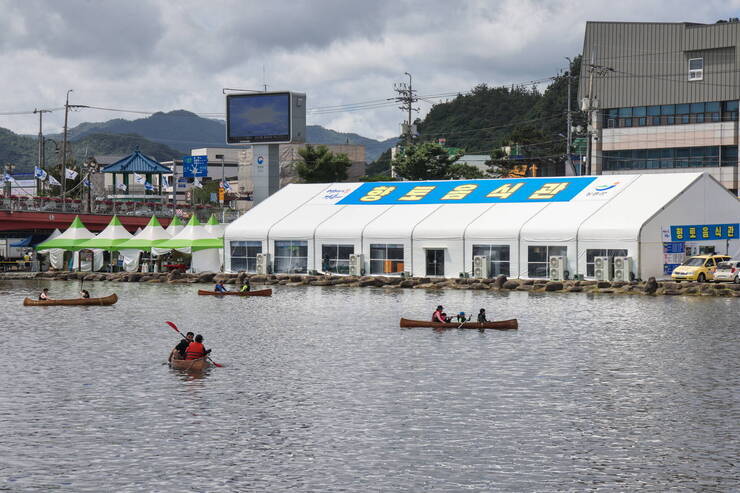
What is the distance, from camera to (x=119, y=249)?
100125 mm

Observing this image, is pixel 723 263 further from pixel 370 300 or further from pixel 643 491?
pixel 643 491

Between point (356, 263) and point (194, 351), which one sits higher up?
point (356, 263)

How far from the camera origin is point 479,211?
275 ft

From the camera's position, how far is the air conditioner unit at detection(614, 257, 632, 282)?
7369 cm

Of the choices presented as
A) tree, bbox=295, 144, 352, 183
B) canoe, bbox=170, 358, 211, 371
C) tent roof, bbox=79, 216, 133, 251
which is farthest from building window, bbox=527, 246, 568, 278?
tree, bbox=295, 144, 352, 183

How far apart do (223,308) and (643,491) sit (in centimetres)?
4805

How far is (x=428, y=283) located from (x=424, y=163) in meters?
52.2

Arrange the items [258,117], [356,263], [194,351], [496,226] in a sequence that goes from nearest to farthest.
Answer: [194,351] < [496,226] < [356,263] < [258,117]

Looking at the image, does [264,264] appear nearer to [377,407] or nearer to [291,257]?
[291,257]

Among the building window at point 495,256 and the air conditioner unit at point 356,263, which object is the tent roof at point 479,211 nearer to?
the building window at point 495,256

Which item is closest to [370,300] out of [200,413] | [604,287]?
[604,287]

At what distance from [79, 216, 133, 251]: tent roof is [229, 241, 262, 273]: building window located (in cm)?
1329

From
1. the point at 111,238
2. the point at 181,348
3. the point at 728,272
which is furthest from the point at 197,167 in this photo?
the point at 181,348

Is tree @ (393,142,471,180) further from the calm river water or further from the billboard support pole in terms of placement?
the calm river water
